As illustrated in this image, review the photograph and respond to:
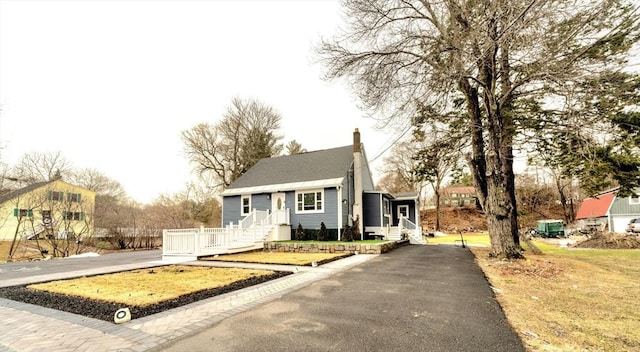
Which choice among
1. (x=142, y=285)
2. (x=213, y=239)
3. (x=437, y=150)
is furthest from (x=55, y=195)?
(x=437, y=150)

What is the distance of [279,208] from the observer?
20094 mm

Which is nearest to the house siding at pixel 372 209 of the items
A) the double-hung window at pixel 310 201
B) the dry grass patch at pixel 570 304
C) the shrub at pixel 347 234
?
the shrub at pixel 347 234

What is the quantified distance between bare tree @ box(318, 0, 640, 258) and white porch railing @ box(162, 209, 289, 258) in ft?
29.8

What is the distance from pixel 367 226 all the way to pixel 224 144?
21.1 m

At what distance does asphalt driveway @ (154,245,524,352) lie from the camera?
3566 mm

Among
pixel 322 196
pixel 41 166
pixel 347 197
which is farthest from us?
pixel 41 166

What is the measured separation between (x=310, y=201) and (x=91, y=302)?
1413 cm

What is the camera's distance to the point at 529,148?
1306cm

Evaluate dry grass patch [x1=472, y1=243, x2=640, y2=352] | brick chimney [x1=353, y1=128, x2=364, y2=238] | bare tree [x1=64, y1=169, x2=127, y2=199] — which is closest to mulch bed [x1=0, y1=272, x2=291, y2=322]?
dry grass patch [x1=472, y1=243, x2=640, y2=352]

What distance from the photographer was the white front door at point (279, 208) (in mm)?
18927

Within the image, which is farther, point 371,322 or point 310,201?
point 310,201

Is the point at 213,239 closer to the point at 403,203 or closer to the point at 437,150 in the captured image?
the point at 437,150

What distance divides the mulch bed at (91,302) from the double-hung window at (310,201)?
11691 mm

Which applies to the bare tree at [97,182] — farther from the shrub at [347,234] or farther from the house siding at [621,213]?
the house siding at [621,213]
